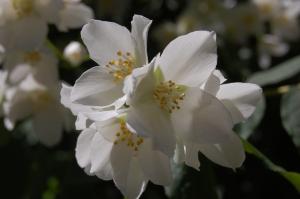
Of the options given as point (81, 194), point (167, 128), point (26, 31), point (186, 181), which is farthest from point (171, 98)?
point (81, 194)

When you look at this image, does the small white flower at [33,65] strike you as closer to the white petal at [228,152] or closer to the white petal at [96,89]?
the white petal at [96,89]

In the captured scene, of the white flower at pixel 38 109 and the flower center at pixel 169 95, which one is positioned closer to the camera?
the flower center at pixel 169 95

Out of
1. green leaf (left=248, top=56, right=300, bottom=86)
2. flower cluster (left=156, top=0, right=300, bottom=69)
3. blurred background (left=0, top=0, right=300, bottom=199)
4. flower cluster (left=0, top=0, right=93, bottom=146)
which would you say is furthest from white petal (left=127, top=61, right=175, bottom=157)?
flower cluster (left=156, top=0, right=300, bottom=69)

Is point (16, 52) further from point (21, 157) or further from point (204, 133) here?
point (204, 133)

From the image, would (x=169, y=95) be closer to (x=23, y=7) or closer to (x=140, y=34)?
(x=140, y=34)

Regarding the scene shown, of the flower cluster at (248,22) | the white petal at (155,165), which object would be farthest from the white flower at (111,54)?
the flower cluster at (248,22)

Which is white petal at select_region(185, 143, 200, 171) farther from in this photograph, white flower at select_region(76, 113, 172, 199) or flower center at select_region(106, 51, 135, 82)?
flower center at select_region(106, 51, 135, 82)
